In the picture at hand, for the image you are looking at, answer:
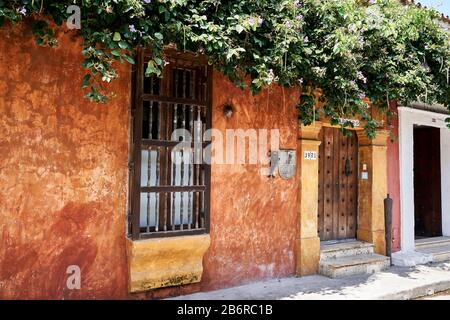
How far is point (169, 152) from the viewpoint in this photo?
4.63m

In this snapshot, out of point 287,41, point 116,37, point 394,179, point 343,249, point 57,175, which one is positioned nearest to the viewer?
point 116,37

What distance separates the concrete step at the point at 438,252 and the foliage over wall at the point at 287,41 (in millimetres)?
2893

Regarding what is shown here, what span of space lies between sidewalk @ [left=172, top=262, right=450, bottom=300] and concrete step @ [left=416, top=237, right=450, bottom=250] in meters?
1.36

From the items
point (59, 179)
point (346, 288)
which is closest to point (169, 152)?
point (59, 179)

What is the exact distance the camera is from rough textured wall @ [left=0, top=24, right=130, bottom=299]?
369 cm

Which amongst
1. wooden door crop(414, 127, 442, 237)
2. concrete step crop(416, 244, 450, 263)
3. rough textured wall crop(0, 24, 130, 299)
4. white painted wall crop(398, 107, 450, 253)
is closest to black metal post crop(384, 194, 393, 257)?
white painted wall crop(398, 107, 450, 253)

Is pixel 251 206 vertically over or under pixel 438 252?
over

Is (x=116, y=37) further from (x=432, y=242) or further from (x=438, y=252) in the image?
(x=432, y=242)

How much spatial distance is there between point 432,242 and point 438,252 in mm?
613

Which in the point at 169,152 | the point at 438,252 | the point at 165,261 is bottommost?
the point at 438,252

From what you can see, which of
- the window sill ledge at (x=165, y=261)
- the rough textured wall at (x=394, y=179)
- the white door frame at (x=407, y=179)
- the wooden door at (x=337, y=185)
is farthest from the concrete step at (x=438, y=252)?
the window sill ledge at (x=165, y=261)

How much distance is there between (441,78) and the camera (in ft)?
19.4

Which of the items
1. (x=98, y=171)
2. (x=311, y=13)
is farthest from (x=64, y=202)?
(x=311, y=13)

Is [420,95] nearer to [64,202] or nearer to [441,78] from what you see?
[441,78]
